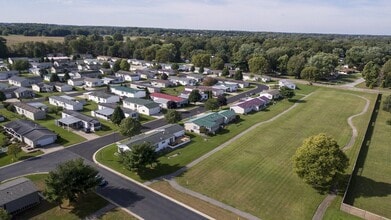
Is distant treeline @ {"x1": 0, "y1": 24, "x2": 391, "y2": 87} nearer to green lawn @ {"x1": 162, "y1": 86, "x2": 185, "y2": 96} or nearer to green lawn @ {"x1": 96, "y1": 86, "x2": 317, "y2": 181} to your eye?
green lawn @ {"x1": 162, "y1": 86, "x2": 185, "y2": 96}

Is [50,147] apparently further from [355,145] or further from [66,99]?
[355,145]

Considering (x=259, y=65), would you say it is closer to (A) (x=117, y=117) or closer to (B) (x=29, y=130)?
(A) (x=117, y=117)

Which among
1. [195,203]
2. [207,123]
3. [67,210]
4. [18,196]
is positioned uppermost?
[207,123]

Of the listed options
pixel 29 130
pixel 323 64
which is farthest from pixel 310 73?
pixel 29 130

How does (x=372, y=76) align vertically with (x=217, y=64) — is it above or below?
above

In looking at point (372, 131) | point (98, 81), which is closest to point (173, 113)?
point (372, 131)
